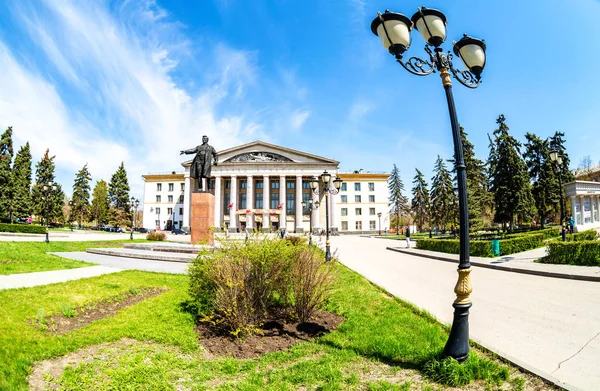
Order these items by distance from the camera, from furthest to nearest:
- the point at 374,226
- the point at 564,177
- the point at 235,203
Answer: the point at 374,226 < the point at 235,203 < the point at 564,177

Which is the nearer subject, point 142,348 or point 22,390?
point 22,390

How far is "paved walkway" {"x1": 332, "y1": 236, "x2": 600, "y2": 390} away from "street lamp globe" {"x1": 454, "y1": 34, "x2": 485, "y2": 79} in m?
4.03

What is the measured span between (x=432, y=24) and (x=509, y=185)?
116 ft

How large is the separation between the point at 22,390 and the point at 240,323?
2486mm

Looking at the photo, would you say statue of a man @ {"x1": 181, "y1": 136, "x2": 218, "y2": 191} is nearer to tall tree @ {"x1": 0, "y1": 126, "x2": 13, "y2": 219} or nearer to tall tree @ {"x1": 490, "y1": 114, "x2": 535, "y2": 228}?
tall tree @ {"x1": 490, "y1": 114, "x2": 535, "y2": 228}

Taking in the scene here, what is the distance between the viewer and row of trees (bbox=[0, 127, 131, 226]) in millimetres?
44406

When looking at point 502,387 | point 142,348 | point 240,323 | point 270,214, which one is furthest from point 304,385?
point 270,214

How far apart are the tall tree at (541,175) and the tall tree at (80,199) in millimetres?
83072

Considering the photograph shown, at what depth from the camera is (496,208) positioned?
3347 centimetres

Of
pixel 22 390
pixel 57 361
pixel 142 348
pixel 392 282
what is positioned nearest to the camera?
pixel 22 390

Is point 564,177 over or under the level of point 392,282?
over

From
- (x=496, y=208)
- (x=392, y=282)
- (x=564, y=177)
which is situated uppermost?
(x=564, y=177)

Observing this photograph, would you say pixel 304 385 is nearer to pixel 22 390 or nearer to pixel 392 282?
pixel 22 390

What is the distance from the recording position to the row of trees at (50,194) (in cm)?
4441
